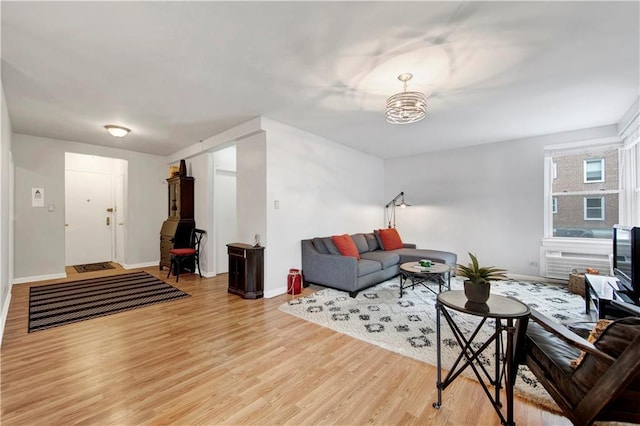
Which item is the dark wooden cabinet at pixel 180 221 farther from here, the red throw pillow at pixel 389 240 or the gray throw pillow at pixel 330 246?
the red throw pillow at pixel 389 240

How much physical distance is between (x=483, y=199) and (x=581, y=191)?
1.39 m

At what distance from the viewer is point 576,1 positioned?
5.67 feet

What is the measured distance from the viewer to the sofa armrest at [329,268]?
384 cm

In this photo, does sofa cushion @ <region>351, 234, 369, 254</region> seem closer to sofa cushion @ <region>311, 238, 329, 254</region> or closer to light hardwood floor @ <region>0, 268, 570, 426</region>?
sofa cushion @ <region>311, 238, 329, 254</region>

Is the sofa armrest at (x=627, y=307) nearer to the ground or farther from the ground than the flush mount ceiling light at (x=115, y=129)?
nearer to the ground

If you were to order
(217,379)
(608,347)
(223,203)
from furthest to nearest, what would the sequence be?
(223,203) < (217,379) < (608,347)

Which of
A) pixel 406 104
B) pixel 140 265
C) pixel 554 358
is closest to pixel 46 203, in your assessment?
pixel 140 265

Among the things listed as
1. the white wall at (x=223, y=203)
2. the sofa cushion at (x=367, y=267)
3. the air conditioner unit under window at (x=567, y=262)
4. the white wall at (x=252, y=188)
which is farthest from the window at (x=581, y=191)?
the white wall at (x=223, y=203)

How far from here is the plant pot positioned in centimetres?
156

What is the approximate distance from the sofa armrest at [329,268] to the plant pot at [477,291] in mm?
2258

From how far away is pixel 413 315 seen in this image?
3.14 metres

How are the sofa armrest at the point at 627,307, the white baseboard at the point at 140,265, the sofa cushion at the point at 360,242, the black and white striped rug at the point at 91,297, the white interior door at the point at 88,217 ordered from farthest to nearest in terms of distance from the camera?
the white interior door at the point at 88,217, the white baseboard at the point at 140,265, the sofa cushion at the point at 360,242, the black and white striped rug at the point at 91,297, the sofa armrest at the point at 627,307

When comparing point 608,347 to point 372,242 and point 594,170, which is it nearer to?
point 372,242

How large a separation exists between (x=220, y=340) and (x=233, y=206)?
3.49 m
